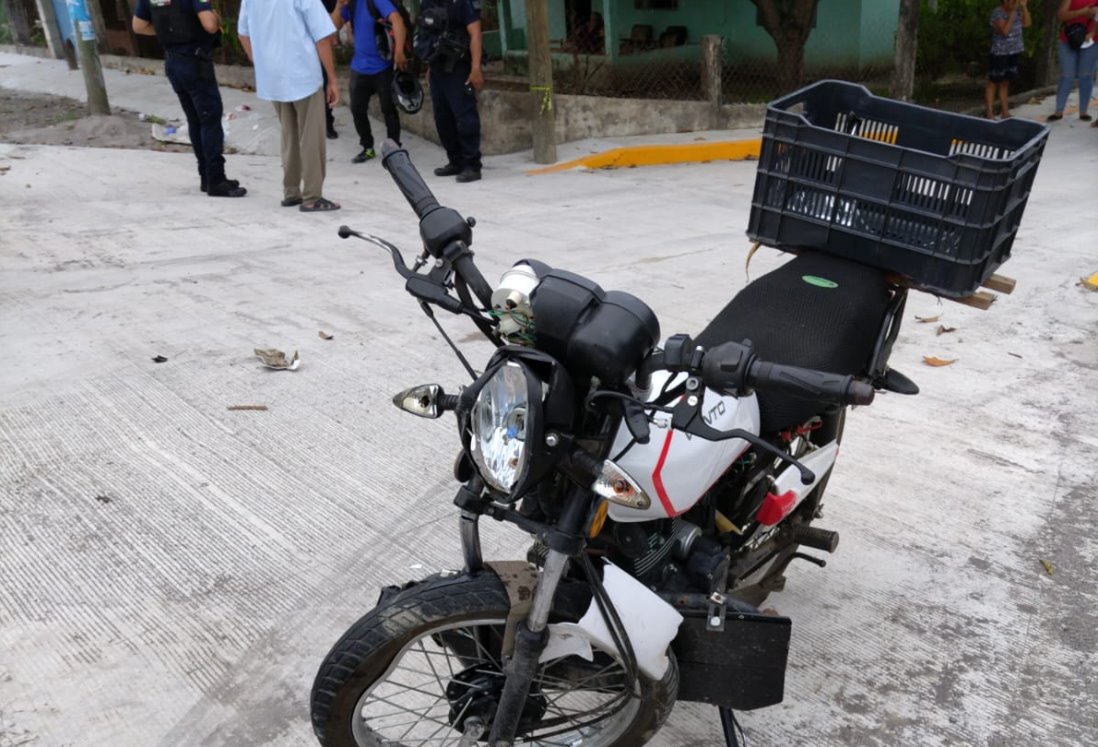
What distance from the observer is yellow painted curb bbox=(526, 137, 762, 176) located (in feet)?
29.6

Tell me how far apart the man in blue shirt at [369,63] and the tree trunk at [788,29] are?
451 cm

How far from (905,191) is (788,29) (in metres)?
8.80

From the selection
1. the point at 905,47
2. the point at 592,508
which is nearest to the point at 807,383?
the point at 592,508

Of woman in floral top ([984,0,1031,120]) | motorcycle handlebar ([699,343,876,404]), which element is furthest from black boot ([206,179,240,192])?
woman in floral top ([984,0,1031,120])

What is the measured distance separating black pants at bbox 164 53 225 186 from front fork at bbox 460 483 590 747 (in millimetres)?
6167

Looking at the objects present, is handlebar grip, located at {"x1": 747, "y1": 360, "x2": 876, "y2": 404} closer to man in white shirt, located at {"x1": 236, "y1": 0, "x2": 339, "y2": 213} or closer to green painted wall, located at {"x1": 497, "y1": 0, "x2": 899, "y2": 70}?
man in white shirt, located at {"x1": 236, "y1": 0, "x2": 339, "y2": 213}

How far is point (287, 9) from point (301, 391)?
12.6 ft

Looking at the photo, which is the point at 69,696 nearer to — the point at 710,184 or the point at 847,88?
the point at 847,88

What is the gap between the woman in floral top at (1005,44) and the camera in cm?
983

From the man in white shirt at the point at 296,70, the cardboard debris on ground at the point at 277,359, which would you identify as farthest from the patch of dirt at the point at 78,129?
the cardboard debris on ground at the point at 277,359

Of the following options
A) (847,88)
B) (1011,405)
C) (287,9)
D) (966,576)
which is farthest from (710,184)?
(966,576)

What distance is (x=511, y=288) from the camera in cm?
179

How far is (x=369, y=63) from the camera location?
8.44m

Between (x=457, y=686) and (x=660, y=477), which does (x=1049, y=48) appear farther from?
(x=457, y=686)
